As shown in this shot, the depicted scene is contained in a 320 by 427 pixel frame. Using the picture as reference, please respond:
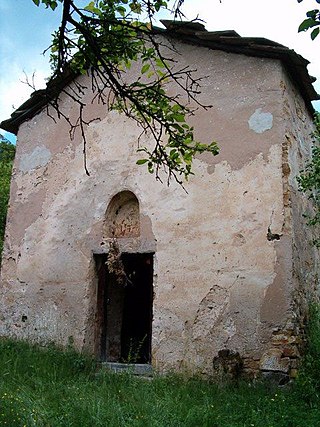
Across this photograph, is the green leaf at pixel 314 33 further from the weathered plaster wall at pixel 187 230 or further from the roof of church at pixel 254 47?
the roof of church at pixel 254 47

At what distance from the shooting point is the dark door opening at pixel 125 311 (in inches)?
304

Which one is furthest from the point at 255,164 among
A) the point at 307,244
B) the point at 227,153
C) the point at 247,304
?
the point at 247,304

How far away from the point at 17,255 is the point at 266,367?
451 centimetres

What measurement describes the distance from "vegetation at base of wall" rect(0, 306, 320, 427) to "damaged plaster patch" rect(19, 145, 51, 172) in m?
3.15

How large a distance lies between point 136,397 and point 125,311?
4113 mm

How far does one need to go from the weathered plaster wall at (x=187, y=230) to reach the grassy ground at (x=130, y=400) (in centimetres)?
62

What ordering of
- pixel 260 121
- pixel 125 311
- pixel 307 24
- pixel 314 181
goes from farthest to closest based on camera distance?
pixel 125 311 → pixel 260 121 → pixel 314 181 → pixel 307 24

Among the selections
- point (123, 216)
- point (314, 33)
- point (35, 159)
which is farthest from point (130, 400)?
point (35, 159)

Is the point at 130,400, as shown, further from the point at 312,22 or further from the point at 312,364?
the point at 312,22

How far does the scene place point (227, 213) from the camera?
6637 mm

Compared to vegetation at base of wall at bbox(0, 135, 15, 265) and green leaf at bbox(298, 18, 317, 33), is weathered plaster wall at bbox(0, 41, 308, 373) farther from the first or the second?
green leaf at bbox(298, 18, 317, 33)

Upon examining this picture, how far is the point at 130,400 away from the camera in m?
5.05

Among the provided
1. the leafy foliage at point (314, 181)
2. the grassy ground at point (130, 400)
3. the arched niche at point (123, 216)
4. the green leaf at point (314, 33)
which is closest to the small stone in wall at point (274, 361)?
the grassy ground at point (130, 400)

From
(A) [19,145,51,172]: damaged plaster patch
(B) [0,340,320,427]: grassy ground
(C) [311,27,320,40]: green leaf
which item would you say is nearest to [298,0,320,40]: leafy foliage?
(C) [311,27,320,40]: green leaf
